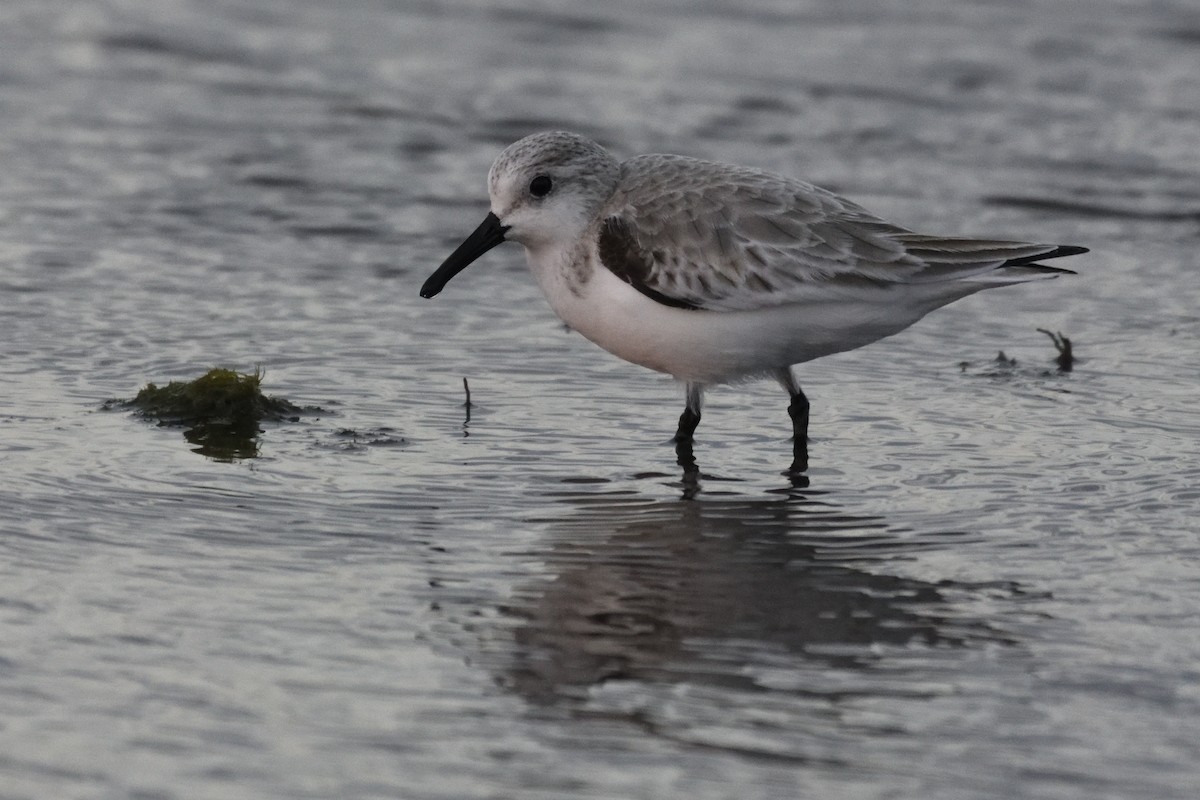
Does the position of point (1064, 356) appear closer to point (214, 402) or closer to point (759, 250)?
point (759, 250)

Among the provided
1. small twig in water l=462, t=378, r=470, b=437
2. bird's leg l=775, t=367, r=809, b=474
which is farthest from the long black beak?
bird's leg l=775, t=367, r=809, b=474

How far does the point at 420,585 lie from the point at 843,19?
1039 cm

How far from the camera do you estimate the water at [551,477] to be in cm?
486

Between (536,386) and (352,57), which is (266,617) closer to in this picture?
(536,386)

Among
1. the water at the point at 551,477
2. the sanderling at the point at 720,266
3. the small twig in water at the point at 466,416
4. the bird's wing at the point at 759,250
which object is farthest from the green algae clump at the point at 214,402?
the bird's wing at the point at 759,250

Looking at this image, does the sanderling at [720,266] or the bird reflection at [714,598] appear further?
the sanderling at [720,266]

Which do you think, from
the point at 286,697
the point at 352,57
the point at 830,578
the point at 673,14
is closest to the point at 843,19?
the point at 673,14

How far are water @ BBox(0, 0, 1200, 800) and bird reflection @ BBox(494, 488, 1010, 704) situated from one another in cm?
2

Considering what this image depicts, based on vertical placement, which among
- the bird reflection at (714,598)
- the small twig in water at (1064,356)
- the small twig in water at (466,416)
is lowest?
the bird reflection at (714,598)

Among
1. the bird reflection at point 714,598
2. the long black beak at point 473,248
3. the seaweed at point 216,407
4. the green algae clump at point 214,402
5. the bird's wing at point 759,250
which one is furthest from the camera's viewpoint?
the long black beak at point 473,248

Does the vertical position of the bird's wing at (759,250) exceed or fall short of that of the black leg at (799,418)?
it exceeds it

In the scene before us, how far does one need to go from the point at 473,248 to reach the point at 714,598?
2393mm

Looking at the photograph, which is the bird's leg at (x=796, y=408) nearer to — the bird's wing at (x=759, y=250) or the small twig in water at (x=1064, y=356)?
the bird's wing at (x=759, y=250)

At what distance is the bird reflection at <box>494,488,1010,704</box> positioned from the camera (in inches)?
213
